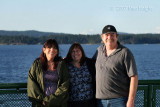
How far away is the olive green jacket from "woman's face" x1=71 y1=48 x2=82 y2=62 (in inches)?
9.5

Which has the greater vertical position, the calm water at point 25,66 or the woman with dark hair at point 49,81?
the woman with dark hair at point 49,81

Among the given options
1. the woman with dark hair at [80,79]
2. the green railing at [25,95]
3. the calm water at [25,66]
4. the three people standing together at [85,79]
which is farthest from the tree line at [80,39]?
the three people standing together at [85,79]

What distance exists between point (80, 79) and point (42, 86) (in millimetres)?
545

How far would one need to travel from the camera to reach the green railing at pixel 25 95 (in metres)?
4.95

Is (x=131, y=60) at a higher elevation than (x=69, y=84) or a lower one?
higher

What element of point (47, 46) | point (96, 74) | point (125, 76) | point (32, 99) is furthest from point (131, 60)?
point (32, 99)

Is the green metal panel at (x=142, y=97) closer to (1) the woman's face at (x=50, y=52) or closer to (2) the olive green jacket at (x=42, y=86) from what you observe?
(2) the olive green jacket at (x=42, y=86)

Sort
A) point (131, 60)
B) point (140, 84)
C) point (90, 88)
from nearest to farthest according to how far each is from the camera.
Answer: point (131, 60)
point (90, 88)
point (140, 84)

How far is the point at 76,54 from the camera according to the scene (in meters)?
4.62

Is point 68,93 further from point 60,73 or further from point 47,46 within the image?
point 47,46

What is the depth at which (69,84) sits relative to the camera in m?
4.52

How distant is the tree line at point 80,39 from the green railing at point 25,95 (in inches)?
5465

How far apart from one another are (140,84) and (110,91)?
1117 mm

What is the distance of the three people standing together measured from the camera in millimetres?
4348
